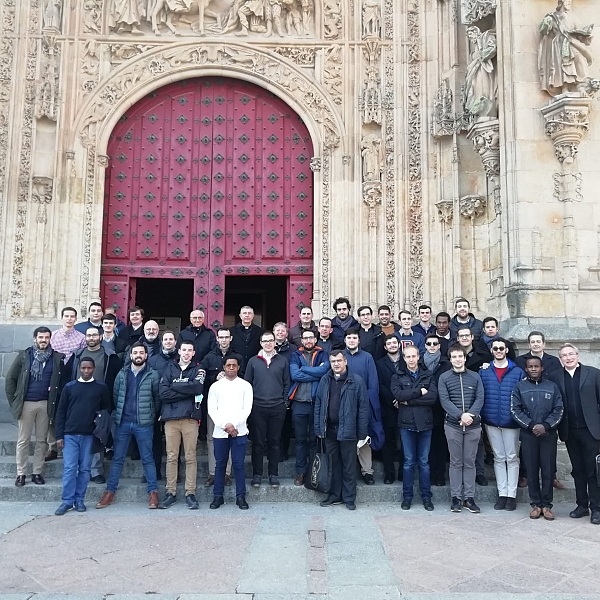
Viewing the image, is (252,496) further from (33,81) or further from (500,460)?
(33,81)

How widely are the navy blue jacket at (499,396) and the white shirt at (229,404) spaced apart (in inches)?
106

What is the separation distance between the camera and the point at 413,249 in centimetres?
1025

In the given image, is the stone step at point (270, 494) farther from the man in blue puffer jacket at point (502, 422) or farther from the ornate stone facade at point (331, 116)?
the ornate stone facade at point (331, 116)

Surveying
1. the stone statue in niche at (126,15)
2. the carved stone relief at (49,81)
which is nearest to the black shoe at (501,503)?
the carved stone relief at (49,81)

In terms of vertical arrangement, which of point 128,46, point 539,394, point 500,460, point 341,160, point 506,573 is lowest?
point 506,573

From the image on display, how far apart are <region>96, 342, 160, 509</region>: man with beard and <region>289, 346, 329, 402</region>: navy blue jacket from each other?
159 centimetres

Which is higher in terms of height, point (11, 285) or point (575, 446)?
point (11, 285)

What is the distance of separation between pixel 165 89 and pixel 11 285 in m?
4.54

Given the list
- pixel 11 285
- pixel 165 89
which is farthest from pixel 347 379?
pixel 165 89

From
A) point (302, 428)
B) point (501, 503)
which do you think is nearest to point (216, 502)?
point (302, 428)

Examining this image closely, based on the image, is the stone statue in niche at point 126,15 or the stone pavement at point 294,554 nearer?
the stone pavement at point 294,554

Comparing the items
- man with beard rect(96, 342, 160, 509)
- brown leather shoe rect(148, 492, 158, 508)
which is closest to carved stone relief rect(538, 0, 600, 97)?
man with beard rect(96, 342, 160, 509)

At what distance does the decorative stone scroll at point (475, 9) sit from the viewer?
920 centimetres

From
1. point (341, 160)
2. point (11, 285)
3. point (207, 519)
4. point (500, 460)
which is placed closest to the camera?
point (207, 519)
